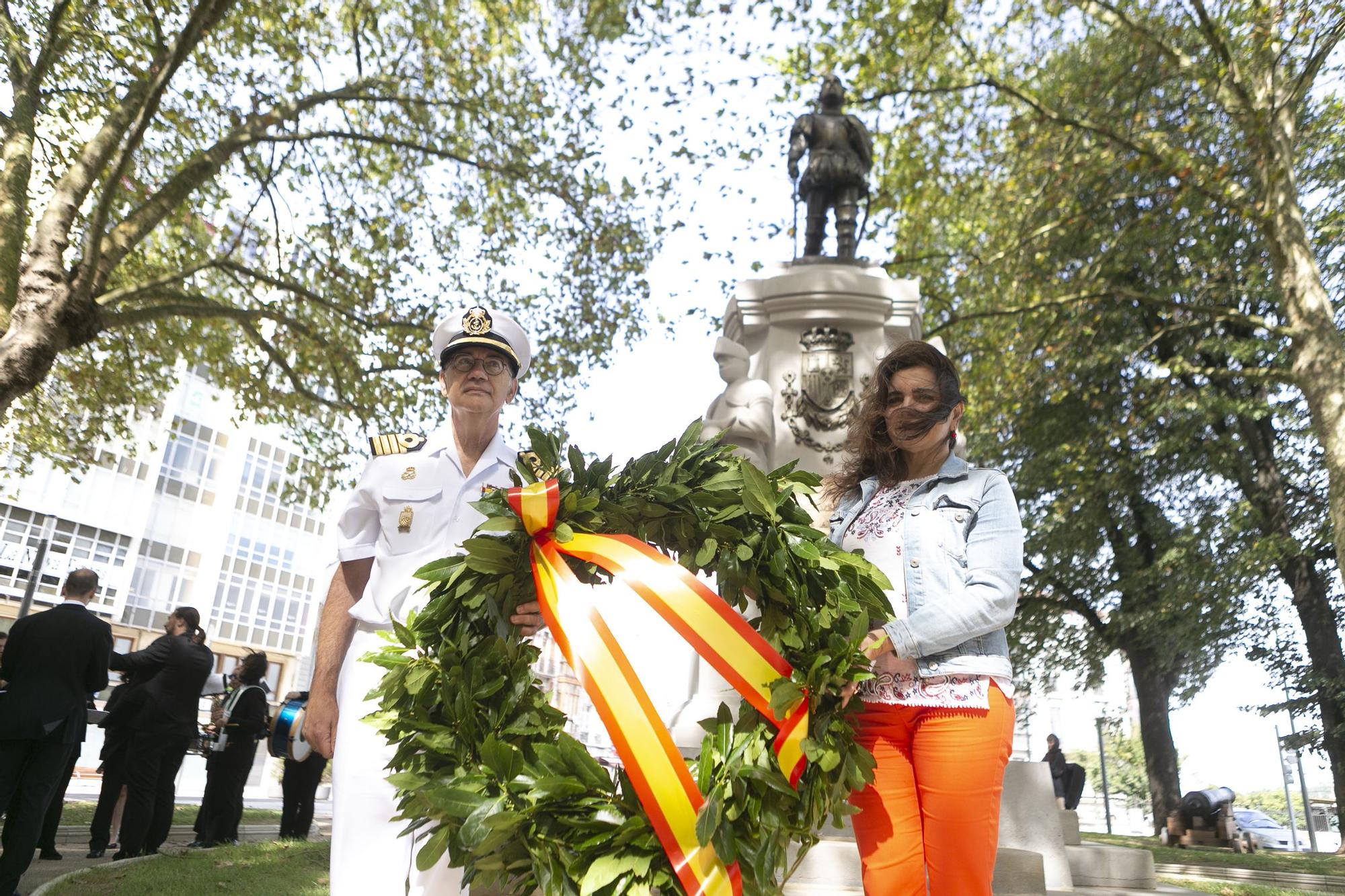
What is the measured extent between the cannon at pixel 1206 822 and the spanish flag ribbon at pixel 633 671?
18.1m

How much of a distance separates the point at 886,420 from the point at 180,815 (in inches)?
476

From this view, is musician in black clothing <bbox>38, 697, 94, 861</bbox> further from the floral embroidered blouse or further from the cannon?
the cannon

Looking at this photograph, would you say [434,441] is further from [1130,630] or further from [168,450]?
[168,450]

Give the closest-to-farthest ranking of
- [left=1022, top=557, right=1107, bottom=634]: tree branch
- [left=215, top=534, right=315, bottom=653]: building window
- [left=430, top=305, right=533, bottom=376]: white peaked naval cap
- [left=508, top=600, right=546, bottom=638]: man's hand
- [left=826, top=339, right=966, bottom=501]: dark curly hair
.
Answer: [left=508, top=600, right=546, bottom=638]: man's hand → [left=826, top=339, right=966, bottom=501]: dark curly hair → [left=430, top=305, right=533, bottom=376]: white peaked naval cap → [left=1022, top=557, right=1107, bottom=634]: tree branch → [left=215, top=534, right=315, bottom=653]: building window

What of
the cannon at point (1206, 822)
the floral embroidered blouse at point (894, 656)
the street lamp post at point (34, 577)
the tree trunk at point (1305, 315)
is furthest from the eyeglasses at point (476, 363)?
the street lamp post at point (34, 577)

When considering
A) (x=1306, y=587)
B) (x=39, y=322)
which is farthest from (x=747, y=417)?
(x=1306, y=587)

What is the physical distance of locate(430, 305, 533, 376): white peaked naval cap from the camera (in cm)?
318

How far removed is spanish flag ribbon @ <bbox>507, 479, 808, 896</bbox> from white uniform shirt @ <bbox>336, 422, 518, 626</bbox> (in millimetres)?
531

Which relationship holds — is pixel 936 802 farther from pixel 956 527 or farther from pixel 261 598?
pixel 261 598

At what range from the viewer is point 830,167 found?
8.50 metres

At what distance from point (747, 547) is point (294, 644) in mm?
47872

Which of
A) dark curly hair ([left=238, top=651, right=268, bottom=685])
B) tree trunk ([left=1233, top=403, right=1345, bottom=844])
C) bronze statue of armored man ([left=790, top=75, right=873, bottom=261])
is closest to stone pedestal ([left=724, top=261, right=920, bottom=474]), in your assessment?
bronze statue of armored man ([left=790, top=75, right=873, bottom=261])

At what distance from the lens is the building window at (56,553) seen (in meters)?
34.8

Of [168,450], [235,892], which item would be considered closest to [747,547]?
[235,892]
